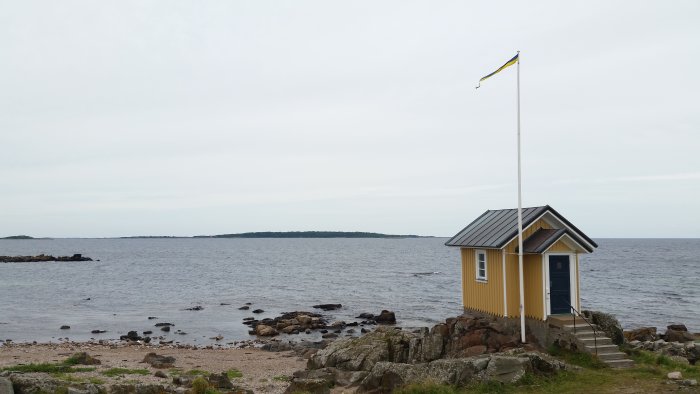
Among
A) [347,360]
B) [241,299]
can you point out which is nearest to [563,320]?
[347,360]

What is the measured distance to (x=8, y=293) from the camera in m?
67.8

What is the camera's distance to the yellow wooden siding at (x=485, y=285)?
22203mm

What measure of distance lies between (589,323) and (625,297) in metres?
44.1

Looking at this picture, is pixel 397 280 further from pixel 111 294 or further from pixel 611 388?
pixel 611 388

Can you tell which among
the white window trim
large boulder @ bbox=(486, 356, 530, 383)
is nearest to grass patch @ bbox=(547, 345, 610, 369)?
large boulder @ bbox=(486, 356, 530, 383)

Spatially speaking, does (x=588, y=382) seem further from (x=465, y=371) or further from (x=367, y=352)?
(x=367, y=352)

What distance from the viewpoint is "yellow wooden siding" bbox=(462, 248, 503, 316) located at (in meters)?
22.2

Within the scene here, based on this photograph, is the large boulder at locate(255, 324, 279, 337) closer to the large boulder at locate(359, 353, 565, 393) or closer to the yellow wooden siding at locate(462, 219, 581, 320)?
the yellow wooden siding at locate(462, 219, 581, 320)

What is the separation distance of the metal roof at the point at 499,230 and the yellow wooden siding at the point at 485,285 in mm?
458

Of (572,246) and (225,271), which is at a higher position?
(572,246)

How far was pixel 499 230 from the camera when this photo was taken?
75.3 feet

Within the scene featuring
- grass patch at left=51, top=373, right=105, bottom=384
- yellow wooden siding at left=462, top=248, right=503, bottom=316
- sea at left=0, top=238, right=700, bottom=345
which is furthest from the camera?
sea at left=0, top=238, right=700, bottom=345

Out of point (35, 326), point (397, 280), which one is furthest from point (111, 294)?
point (397, 280)

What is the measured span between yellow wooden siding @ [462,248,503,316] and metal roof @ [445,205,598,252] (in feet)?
1.50
